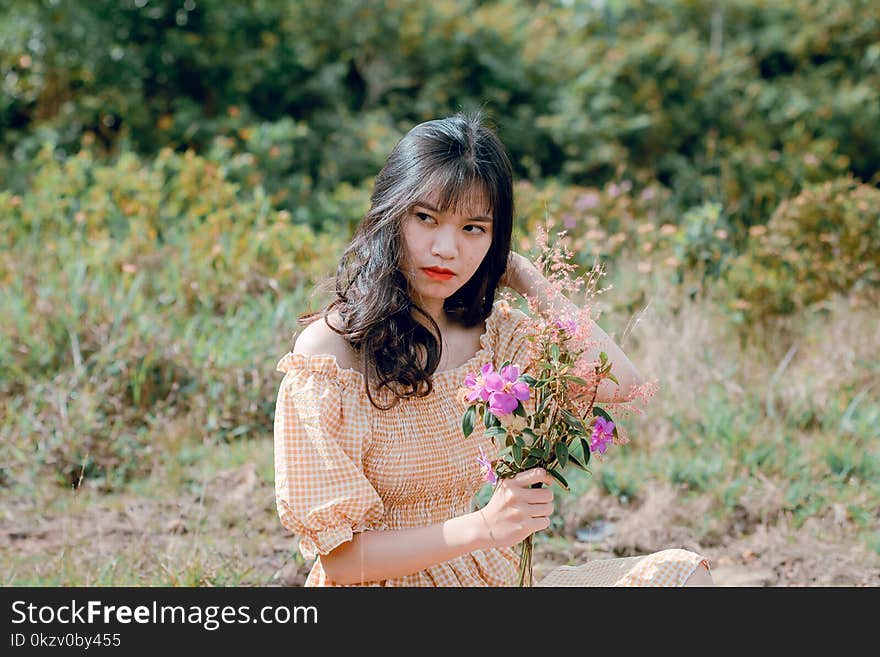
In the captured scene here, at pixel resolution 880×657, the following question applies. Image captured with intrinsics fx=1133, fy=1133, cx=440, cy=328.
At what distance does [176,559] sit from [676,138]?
235 inches

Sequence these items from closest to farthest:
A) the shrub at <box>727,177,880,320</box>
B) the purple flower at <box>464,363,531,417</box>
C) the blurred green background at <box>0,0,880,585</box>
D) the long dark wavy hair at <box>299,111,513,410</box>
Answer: the purple flower at <box>464,363,531,417</box> → the long dark wavy hair at <box>299,111,513,410</box> → the blurred green background at <box>0,0,880,585</box> → the shrub at <box>727,177,880,320</box>

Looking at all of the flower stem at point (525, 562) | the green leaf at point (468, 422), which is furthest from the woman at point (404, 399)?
the green leaf at point (468, 422)

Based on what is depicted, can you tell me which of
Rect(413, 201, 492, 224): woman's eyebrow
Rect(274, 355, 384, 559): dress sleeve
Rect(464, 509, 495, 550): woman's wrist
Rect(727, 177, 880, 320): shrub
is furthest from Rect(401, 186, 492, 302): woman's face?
Rect(727, 177, 880, 320): shrub

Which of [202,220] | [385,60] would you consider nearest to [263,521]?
[202,220]

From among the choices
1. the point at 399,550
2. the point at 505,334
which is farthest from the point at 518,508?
the point at 505,334

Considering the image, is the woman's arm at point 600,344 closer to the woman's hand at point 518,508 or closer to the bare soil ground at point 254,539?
the woman's hand at point 518,508

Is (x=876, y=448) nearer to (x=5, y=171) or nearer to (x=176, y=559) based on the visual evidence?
(x=176, y=559)

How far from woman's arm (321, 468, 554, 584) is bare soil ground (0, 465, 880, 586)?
1053 millimetres

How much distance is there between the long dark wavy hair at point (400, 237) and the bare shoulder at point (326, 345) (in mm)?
14

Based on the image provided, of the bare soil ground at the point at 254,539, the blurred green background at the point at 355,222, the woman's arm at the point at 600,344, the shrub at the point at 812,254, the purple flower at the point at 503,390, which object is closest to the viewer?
the purple flower at the point at 503,390

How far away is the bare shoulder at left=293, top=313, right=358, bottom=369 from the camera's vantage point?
2.18 meters

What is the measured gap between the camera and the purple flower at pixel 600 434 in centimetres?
186

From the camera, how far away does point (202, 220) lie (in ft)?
19.4

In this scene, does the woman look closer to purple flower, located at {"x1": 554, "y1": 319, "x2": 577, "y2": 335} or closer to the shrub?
purple flower, located at {"x1": 554, "y1": 319, "x2": 577, "y2": 335}
